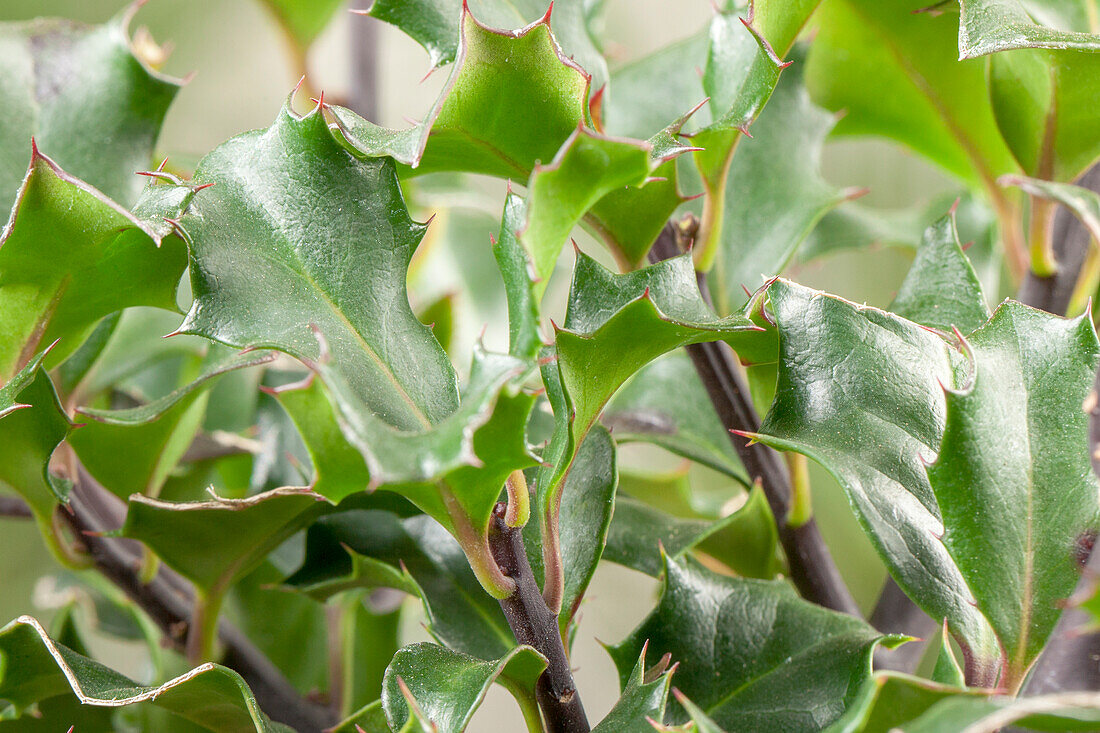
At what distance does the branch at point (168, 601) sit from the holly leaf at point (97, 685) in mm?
53

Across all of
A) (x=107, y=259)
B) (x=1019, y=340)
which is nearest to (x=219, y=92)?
(x=107, y=259)

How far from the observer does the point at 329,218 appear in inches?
9.9

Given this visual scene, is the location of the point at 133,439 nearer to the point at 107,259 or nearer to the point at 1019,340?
the point at 107,259

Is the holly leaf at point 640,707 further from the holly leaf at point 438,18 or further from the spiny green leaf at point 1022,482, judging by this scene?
the holly leaf at point 438,18

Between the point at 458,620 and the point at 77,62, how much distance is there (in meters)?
0.25

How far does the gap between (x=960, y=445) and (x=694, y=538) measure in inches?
4.1

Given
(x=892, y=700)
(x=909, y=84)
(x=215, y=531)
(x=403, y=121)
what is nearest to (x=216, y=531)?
(x=215, y=531)

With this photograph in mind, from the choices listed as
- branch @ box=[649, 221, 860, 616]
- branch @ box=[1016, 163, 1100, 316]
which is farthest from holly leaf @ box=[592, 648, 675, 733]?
branch @ box=[1016, 163, 1100, 316]

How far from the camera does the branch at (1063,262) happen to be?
367 millimetres

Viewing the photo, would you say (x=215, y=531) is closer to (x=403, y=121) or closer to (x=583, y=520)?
(x=583, y=520)

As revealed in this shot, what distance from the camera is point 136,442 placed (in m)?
0.34

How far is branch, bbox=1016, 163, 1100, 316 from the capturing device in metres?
0.37

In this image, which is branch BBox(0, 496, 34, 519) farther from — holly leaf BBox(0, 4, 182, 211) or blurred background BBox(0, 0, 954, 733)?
blurred background BBox(0, 0, 954, 733)

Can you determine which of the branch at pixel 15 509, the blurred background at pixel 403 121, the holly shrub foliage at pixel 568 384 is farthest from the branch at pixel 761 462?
the blurred background at pixel 403 121
